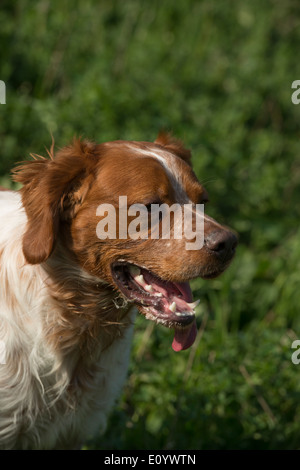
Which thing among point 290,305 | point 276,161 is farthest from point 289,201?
point 290,305

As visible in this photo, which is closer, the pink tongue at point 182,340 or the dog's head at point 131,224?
the dog's head at point 131,224

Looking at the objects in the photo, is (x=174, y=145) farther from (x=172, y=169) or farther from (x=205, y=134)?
(x=205, y=134)

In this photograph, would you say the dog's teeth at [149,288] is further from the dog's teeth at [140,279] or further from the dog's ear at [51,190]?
the dog's ear at [51,190]

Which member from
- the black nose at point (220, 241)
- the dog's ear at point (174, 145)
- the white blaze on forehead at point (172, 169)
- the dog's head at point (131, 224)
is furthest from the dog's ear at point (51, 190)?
the black nose at point (220, 241)

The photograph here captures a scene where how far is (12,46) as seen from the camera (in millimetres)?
5973

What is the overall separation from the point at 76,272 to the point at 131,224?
343mm

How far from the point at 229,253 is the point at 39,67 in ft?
13.0

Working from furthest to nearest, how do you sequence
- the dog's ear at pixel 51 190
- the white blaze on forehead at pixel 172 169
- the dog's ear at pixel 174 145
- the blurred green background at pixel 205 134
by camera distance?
the blurred green background at pixel 205 134
the dog's ear at pixel 174 145
the white blaze on forehead at pixel 172 169
the dog's ear at pixel 51 190

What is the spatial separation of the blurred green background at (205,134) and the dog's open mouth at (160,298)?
0.85m

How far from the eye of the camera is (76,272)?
2842 millimetres

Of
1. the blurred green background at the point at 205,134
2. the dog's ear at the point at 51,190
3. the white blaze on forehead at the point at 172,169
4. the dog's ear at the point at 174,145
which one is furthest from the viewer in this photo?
the blurred green background at the point at 205,134

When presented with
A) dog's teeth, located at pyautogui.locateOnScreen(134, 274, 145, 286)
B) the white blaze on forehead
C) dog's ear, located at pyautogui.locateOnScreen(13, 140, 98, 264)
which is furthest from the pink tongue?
dog's ear, located at pyautogui.locateOnScreen(13, 140, 98, 264)

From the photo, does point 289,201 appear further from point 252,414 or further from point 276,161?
point 252,414

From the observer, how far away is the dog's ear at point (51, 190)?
2.63 m
